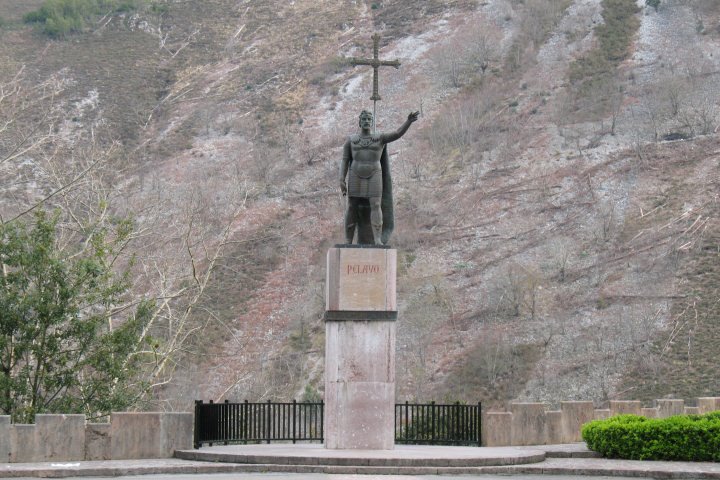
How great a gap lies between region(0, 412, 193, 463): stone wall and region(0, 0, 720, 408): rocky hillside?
12647 millimetres

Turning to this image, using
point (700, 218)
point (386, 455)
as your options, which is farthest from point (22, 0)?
point (386, 455)

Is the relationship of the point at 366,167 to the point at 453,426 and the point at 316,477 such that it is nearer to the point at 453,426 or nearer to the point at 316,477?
the point at 453,426

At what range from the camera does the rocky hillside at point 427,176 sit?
53125mm

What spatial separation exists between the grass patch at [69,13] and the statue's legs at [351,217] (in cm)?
8681

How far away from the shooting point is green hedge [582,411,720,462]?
21688 millimetres

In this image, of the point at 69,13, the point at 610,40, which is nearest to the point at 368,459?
the point at 610,40

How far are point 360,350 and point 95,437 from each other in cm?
492

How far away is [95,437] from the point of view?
21.6 m

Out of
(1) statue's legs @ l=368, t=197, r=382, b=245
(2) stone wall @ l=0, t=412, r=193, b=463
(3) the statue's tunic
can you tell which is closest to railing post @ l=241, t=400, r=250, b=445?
(2) stone wall @ l=0, t=412, r=193, b=463

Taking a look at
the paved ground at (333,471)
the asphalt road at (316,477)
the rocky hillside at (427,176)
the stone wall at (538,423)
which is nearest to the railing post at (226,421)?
the paved ground at (333,471)

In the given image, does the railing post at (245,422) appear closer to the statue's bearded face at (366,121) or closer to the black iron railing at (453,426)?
the black iron railing at (453,426)

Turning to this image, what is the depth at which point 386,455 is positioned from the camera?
804 inches

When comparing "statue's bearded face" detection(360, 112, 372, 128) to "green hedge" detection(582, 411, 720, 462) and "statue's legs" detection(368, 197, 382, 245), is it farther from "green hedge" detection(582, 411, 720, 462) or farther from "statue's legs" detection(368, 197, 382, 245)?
"green hedge" detection(582, 411, 720, 462)

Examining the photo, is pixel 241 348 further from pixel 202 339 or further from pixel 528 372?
pixel 528 372
